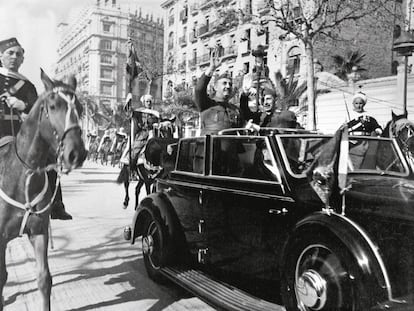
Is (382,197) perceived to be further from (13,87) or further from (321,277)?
(13,87)

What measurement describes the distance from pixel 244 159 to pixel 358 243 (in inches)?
57.3

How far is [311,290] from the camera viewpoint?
9.34 ft

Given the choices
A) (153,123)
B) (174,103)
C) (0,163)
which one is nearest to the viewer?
(0,163)

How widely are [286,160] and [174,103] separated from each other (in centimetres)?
3037

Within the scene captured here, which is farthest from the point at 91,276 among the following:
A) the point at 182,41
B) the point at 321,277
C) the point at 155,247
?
the point at 182,41

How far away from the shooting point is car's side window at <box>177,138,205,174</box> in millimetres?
4352

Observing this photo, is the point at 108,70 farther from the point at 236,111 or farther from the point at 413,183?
the point at 413,183

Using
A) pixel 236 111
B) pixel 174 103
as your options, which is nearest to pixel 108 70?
pixel 236 111

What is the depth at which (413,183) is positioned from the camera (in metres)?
3.29

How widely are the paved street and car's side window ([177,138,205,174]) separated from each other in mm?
1345

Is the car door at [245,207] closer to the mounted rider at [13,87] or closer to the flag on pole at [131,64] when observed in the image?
the mounted rider at [13,87]

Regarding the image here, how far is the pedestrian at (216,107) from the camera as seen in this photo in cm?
508

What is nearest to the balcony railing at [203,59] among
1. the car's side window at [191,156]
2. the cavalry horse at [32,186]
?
the car's side window at [191,156]

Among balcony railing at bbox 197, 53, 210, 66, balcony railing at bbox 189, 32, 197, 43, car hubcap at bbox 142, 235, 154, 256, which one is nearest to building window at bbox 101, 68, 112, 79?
car hubcap at bbox 142, 235, 154, 256
